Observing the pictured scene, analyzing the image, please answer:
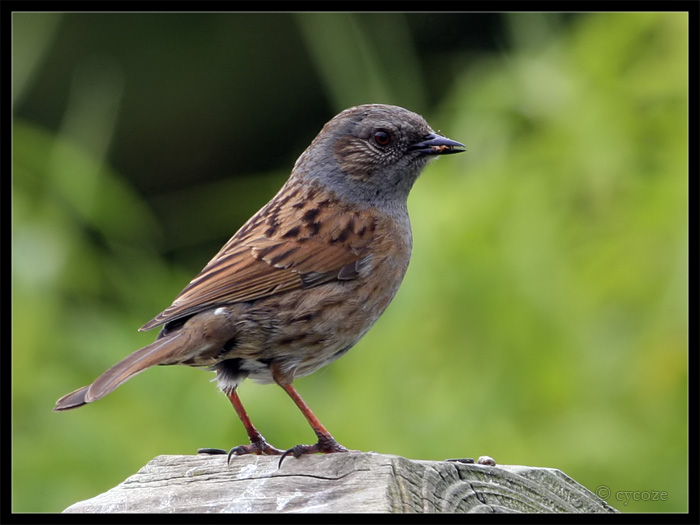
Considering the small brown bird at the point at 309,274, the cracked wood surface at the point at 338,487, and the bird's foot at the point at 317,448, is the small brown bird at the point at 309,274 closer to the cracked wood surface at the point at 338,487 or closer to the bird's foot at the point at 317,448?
the bird's foot at the point at 317,448

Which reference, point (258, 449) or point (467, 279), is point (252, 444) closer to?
point (258, 449)

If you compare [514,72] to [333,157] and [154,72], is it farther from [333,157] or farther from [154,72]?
[154,72]

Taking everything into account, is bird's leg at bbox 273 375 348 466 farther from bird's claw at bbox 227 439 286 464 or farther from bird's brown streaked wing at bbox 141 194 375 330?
bird's brown streaked wing at bbox 141 194 375 330

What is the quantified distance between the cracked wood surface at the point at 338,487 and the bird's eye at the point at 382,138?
150 centimetres

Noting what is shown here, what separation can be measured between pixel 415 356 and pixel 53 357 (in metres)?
1.48

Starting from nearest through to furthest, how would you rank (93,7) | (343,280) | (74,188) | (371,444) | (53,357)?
(343,280) → (371,444) → (53,357) → (74,188) → (93,7)

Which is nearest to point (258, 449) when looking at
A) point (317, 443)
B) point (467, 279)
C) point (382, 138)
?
point (317, 443)

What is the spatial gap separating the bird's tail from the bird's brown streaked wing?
0.07 meters

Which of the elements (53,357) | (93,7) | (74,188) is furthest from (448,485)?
(93,7)

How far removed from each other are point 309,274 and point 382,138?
0.67 meters

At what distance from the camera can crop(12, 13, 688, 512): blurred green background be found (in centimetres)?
409

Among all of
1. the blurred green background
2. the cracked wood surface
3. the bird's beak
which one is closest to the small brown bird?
the bird's beak

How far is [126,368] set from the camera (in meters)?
3.03

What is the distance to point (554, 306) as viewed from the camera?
13.8 ft
